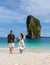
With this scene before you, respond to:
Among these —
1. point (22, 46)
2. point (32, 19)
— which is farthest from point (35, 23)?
point (22, 46)

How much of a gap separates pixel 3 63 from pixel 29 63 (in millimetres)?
1377

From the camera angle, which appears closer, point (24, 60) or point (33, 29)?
point (24, 60)

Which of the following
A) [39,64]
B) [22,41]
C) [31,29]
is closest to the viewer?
[39,64]

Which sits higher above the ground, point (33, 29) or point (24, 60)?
point (33, 29)

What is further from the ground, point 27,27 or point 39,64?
point 27,27

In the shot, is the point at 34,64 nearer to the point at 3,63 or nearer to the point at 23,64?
the point at 23,64

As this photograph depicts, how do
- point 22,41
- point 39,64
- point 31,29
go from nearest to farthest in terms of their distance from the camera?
point 39,64 < point 22,41 < point 31,29

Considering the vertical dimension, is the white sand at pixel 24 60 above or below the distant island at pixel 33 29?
below

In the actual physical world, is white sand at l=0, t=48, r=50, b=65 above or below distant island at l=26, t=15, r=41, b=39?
below

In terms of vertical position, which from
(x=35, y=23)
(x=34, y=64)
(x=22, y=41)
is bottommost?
(x=34, y=64)

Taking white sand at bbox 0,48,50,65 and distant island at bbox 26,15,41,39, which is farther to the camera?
distant island at bbox 26,15,41,39

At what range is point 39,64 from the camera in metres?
13.0

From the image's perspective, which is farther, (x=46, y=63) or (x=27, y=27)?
(x=27, y=27)

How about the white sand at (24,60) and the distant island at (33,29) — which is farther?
the distant island at (33,29)
